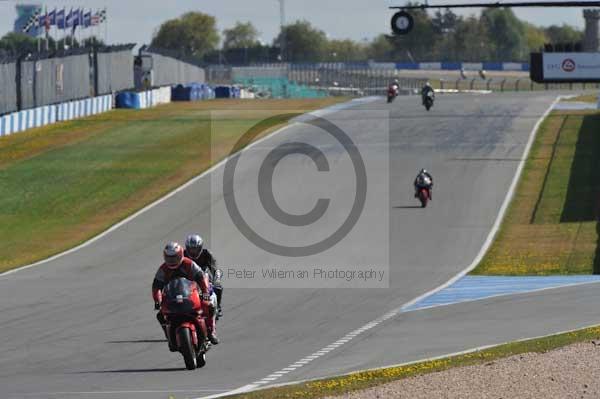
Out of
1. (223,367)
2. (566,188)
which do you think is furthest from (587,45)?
(223,367)

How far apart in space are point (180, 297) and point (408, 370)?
2.70 metres

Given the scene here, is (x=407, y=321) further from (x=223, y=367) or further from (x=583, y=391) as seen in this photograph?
(x=583, y=391)

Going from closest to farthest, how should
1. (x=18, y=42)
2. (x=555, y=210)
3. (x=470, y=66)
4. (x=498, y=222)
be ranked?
(x=498, y=222), (x=555, y=210), (x=470, y=66), (x=18, y=42)

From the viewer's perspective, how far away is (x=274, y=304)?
22.6 m

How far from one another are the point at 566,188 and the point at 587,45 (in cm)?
3639

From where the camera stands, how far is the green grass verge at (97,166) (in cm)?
3716

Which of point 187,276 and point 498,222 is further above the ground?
point 187,276

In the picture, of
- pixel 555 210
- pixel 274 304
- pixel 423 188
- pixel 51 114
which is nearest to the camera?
pixel 274 304

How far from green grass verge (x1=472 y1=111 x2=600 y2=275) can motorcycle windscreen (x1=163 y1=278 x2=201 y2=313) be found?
1400 cm

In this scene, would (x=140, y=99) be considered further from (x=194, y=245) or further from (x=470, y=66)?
(x=470, y=66)

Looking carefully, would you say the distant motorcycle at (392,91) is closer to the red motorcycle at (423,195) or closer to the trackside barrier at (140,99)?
the trackside barrier at (140,99)

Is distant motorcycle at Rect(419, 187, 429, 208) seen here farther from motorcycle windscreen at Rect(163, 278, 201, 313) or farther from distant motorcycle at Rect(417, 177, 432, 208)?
motorcycle windscreen at Rect(163, 278, 201, 313)

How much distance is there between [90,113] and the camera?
6975 centimetres

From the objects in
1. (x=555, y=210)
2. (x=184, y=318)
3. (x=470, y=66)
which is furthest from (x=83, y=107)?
(x=470, y=66)
